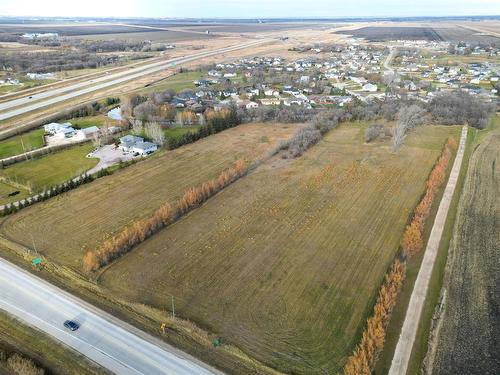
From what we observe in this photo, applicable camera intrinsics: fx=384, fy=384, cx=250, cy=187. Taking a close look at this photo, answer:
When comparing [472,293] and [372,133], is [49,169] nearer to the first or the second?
[372,133]

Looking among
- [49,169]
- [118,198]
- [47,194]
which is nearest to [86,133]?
[49,169]

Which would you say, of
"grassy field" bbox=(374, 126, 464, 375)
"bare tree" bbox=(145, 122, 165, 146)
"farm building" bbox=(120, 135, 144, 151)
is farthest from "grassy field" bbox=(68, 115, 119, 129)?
"grassy field" bbox=(374, 126, 464, 375)

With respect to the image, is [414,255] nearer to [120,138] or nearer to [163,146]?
[163,146]

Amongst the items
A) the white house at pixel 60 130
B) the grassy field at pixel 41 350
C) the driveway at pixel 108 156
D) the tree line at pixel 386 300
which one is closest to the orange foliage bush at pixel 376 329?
the tree line at pixel 386 300

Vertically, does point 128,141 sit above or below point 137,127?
below

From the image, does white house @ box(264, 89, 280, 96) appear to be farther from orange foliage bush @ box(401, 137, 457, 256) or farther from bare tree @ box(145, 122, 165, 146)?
orange foliage bush @ box(401, 137, 457, 256)
